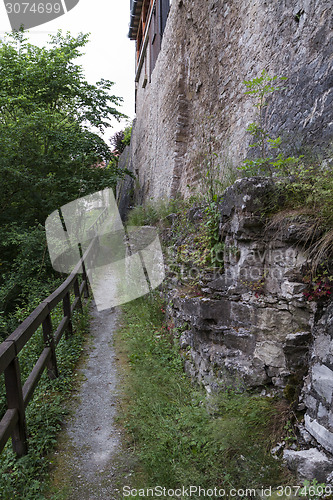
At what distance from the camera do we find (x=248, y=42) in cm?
515

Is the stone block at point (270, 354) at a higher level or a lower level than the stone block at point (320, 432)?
higher

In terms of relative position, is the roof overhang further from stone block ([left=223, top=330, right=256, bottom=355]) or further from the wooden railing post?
the wooden railing post

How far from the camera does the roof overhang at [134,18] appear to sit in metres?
16.7

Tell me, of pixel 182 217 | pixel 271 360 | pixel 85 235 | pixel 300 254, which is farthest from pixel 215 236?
pixel 85 235

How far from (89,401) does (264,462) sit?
2.21 meters

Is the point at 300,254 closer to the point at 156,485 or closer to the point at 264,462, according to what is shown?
the point at 264,462

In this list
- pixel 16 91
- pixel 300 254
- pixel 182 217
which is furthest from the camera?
pixel 16 91

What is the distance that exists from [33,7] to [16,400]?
11.0 meters

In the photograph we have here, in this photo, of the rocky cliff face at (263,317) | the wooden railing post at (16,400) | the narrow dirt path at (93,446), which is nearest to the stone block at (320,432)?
the rocky cliff face at (263,317)

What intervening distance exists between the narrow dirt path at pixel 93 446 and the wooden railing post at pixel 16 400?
359 millimetres

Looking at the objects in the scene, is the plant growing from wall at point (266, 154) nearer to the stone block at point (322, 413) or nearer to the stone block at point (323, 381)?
the stone block at point (323, 381)

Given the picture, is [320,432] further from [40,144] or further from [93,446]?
[40,144]

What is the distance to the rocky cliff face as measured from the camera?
234 centimetres

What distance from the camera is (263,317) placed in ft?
9.43
